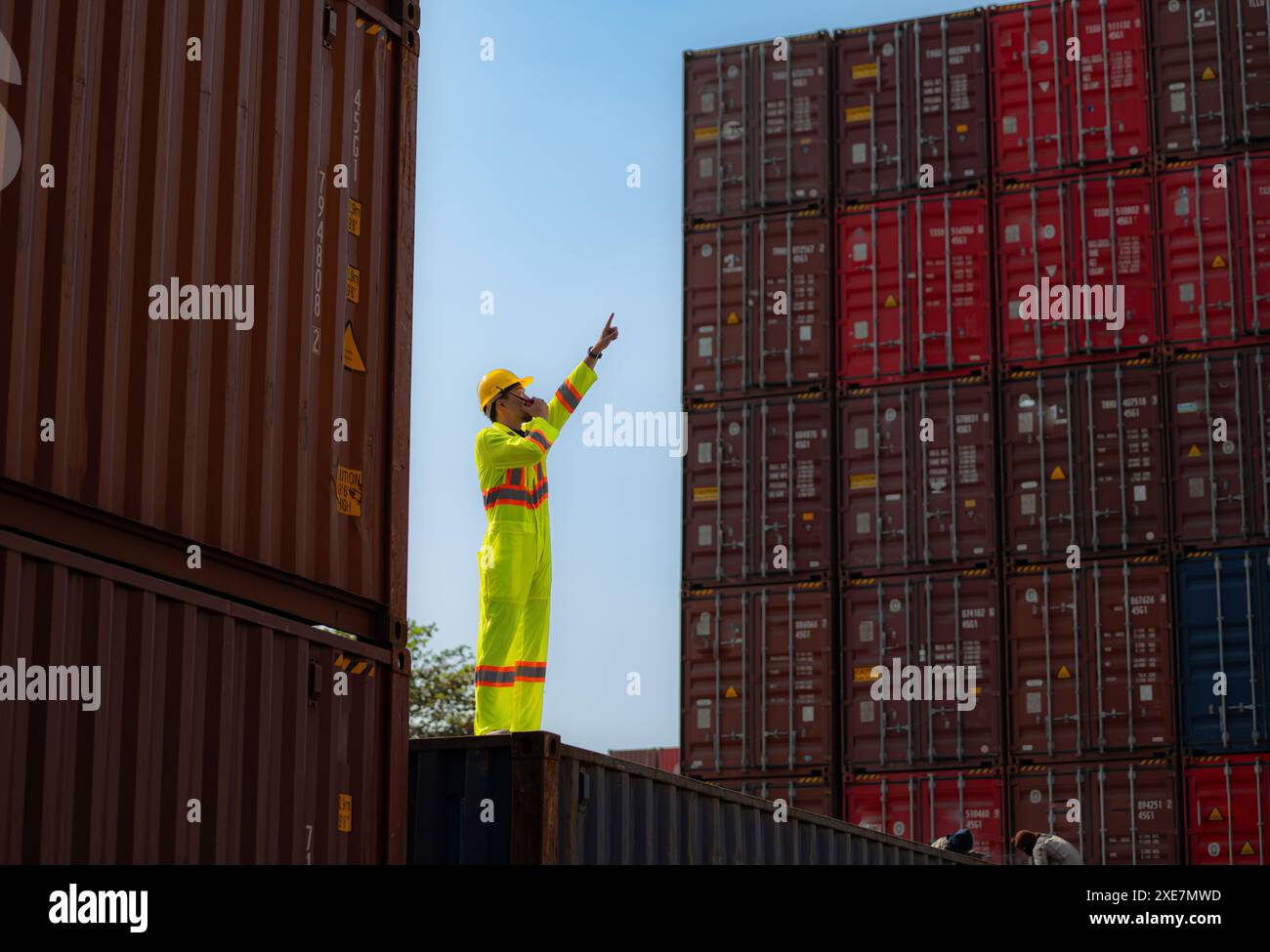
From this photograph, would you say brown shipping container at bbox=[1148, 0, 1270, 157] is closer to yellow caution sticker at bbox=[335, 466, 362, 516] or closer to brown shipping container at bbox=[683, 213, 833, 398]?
brown shipping container at bbox=[683, 213, 833, 398]

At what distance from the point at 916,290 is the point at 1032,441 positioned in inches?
83.5

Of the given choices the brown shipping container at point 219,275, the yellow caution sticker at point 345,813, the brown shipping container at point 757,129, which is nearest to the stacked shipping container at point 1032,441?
the brown shipping container at point 757,129

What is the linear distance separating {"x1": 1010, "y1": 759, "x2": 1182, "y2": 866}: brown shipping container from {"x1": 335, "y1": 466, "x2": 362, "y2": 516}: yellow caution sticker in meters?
10.3

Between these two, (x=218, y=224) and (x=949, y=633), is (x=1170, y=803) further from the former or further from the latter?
(x=218, y=224)

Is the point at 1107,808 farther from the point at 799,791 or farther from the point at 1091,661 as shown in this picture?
the point at 799,791

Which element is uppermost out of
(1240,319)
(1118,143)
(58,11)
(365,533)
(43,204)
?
(1118,143)

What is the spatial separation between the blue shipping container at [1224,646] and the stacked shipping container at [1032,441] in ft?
0.08

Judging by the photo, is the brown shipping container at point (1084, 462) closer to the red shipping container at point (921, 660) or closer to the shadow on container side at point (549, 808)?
the red shipping container at point (921, 660)

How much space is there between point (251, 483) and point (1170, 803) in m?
11.7

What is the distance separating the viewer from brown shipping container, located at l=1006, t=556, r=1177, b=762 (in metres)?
17.8

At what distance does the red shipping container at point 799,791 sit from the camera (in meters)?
18.7

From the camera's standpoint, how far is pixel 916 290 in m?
19.9
